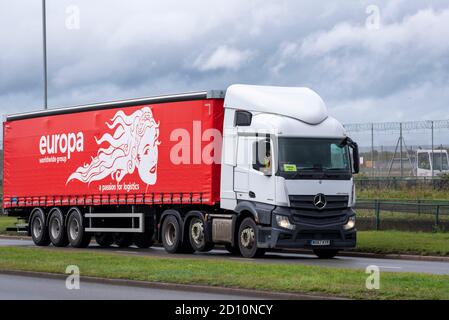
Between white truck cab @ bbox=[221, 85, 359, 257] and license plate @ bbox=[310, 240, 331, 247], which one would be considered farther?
license plate @ bbox=[310, 240, 331, 247]

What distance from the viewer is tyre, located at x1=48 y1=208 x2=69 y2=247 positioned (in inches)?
1431

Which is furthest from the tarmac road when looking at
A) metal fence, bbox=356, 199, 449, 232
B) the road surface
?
metal fence, bbox=356, 199, 449, 232

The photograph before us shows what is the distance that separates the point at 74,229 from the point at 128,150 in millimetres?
4219

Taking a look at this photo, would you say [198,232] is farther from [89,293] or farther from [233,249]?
[89,293]

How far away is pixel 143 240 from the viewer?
35.1 metres

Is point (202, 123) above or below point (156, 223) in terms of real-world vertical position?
above

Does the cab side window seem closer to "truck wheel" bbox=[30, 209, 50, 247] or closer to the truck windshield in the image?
the truck windshield

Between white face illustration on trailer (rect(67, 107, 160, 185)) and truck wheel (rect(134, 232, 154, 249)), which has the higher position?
white face illustration on trailer (rect(67, 107, 160, 185))

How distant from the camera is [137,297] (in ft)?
60.5

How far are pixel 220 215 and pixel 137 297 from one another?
1115cm
